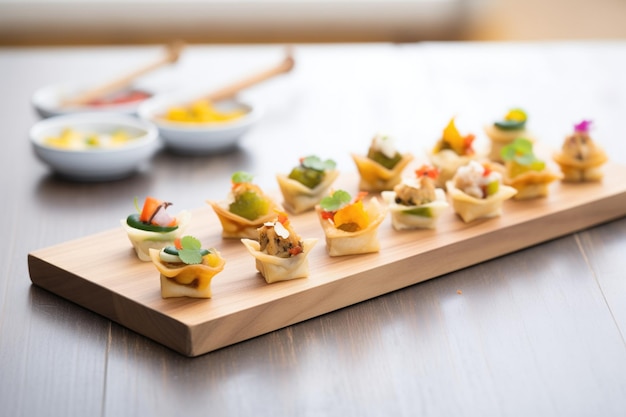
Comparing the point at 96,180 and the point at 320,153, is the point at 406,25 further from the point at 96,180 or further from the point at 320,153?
the point at 96,180

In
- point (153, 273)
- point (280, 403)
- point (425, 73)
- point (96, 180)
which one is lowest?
point (280, 403)

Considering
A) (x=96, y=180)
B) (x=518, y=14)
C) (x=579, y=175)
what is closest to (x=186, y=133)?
(x=96, y=180)

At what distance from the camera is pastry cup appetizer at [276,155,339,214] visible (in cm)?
287

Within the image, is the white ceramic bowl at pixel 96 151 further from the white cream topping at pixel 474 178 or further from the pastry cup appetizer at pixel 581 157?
the pastry cup appetizer at pixel 581 157

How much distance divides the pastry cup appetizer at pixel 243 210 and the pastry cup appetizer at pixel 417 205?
362 millimetres

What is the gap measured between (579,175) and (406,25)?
416 centimetres

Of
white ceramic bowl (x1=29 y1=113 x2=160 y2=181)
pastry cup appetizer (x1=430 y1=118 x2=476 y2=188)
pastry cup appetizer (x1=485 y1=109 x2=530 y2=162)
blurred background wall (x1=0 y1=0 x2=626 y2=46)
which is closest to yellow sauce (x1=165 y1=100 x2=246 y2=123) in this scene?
white ceramic bowl (x1=29 y1=113 x2=160 y2=181)

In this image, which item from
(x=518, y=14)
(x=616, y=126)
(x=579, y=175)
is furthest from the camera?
(x=518, y=14)

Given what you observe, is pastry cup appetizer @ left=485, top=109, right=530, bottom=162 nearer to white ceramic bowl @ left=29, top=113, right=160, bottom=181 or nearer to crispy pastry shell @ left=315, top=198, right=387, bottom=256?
crispy pastry shell @ left=315, top=198, right=387, bottom=256

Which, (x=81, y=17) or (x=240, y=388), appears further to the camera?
(x=81, y=17)

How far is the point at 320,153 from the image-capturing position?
3645mm

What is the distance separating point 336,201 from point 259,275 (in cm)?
34

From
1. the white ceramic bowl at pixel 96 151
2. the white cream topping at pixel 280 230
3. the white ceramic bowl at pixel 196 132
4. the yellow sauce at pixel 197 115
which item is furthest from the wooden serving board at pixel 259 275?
the yellow sauce at pixel 197 115

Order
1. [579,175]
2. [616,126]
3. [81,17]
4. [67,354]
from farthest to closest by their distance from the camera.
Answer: [81,17]
[616,126]
[579,175]
[67,354]
